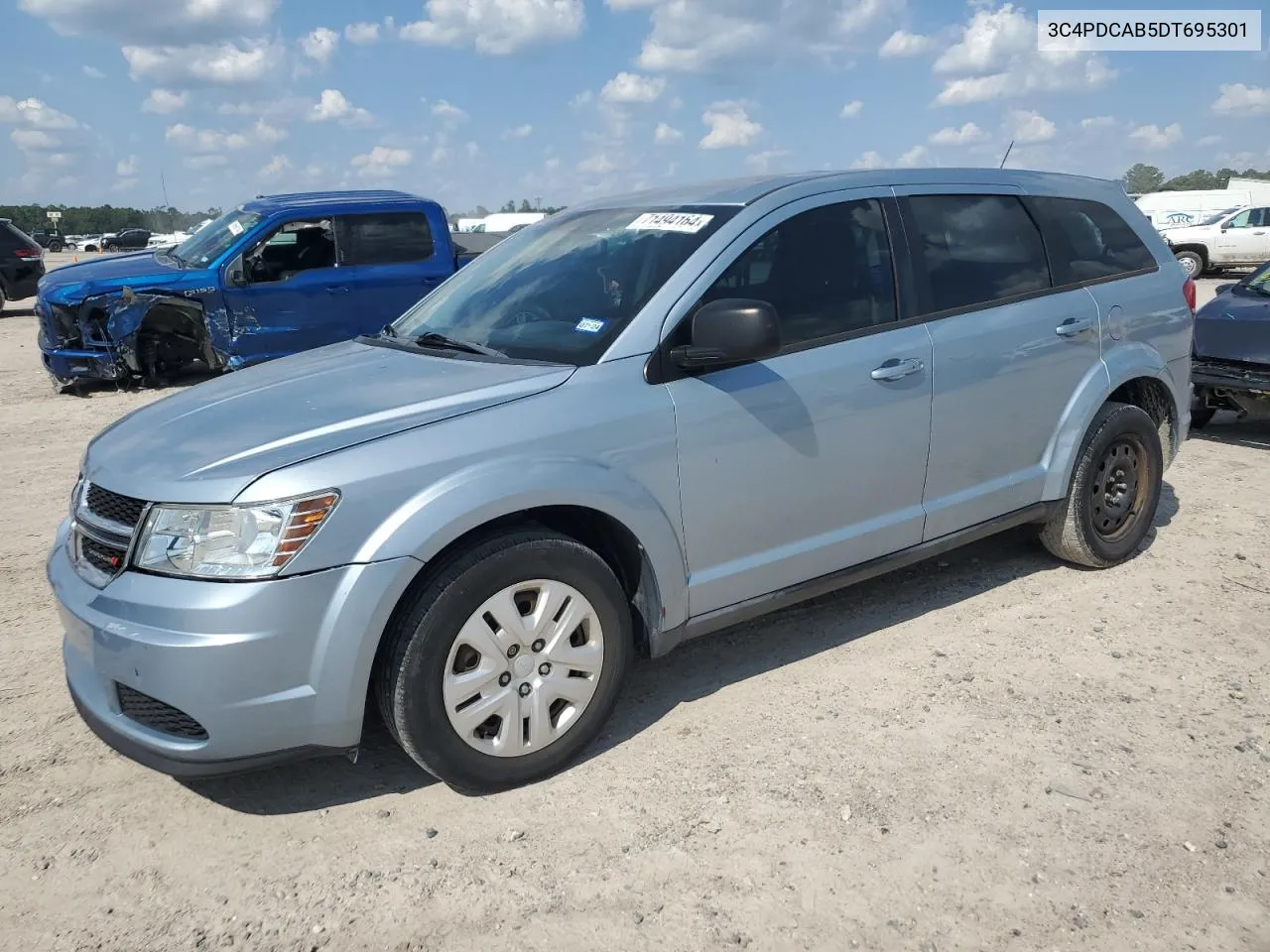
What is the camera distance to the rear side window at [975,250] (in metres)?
4.04

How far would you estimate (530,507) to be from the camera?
117 inches

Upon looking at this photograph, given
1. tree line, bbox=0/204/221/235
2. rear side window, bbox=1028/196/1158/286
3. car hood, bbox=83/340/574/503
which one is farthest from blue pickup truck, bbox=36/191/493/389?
tree line, bbox=0/204/221/235

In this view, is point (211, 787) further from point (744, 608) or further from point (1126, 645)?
point (1126, 645)

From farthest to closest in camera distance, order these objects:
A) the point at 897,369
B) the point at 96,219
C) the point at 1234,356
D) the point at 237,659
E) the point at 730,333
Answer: the point at 96,219 → the point at 1234,356 → the point at 897,369 → the point at 730,333 → the point at 237,659

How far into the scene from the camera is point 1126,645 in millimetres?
4062

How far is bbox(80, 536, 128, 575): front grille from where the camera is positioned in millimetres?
2830

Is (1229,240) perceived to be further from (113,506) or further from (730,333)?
(113,506)

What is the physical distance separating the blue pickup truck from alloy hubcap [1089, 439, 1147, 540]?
6.98 metres

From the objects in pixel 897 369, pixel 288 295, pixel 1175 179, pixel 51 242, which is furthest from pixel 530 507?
pixel 1175 179

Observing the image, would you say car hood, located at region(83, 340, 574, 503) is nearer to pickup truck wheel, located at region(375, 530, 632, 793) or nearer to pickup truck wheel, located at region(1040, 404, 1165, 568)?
pickup truck wheel, located at region(375, 530, 632, 793)

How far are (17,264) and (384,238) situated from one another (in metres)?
12.0

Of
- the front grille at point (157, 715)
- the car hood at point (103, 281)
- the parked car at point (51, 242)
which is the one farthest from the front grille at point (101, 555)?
the parked car at point (51, 242)

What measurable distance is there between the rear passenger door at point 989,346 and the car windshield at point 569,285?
3.27ft

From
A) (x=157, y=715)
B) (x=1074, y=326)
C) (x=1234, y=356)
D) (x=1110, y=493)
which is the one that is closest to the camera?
(x=157, y=715)
